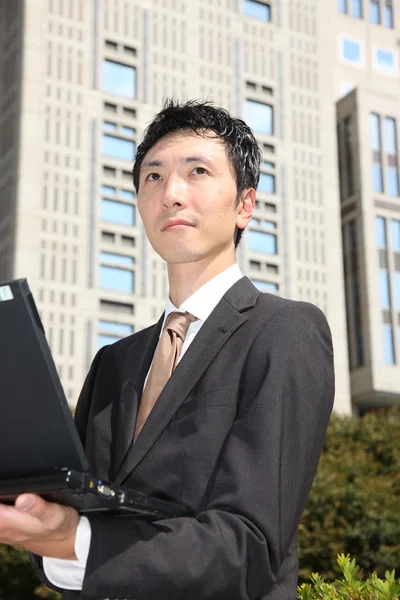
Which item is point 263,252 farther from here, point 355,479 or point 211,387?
point 211,387

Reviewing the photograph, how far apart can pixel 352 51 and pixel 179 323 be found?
4663cm

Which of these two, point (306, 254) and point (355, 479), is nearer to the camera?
point (355, 479)

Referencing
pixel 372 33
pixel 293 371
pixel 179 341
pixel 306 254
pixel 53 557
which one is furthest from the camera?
pixel 372 33

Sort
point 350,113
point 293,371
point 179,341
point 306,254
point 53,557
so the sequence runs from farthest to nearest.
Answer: point 350,113 < point 306,254 < point 179,341 < point 293,371 < point 53,557

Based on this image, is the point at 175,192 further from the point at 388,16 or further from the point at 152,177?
the point at 388,16

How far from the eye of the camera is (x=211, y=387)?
8.01 feet

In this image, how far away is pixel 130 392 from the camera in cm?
268

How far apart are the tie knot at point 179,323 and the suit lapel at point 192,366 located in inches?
4.6

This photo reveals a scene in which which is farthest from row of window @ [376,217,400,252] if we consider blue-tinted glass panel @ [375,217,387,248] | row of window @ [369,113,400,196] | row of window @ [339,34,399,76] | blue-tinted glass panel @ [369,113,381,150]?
row of window @ [339,34,399,76]

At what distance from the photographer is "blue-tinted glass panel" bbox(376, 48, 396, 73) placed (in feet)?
154

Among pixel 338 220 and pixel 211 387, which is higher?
pixel 338 220

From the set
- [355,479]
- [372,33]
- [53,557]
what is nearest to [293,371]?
[53,557]

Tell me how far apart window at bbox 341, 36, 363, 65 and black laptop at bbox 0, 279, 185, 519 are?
154ft

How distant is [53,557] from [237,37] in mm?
40680
